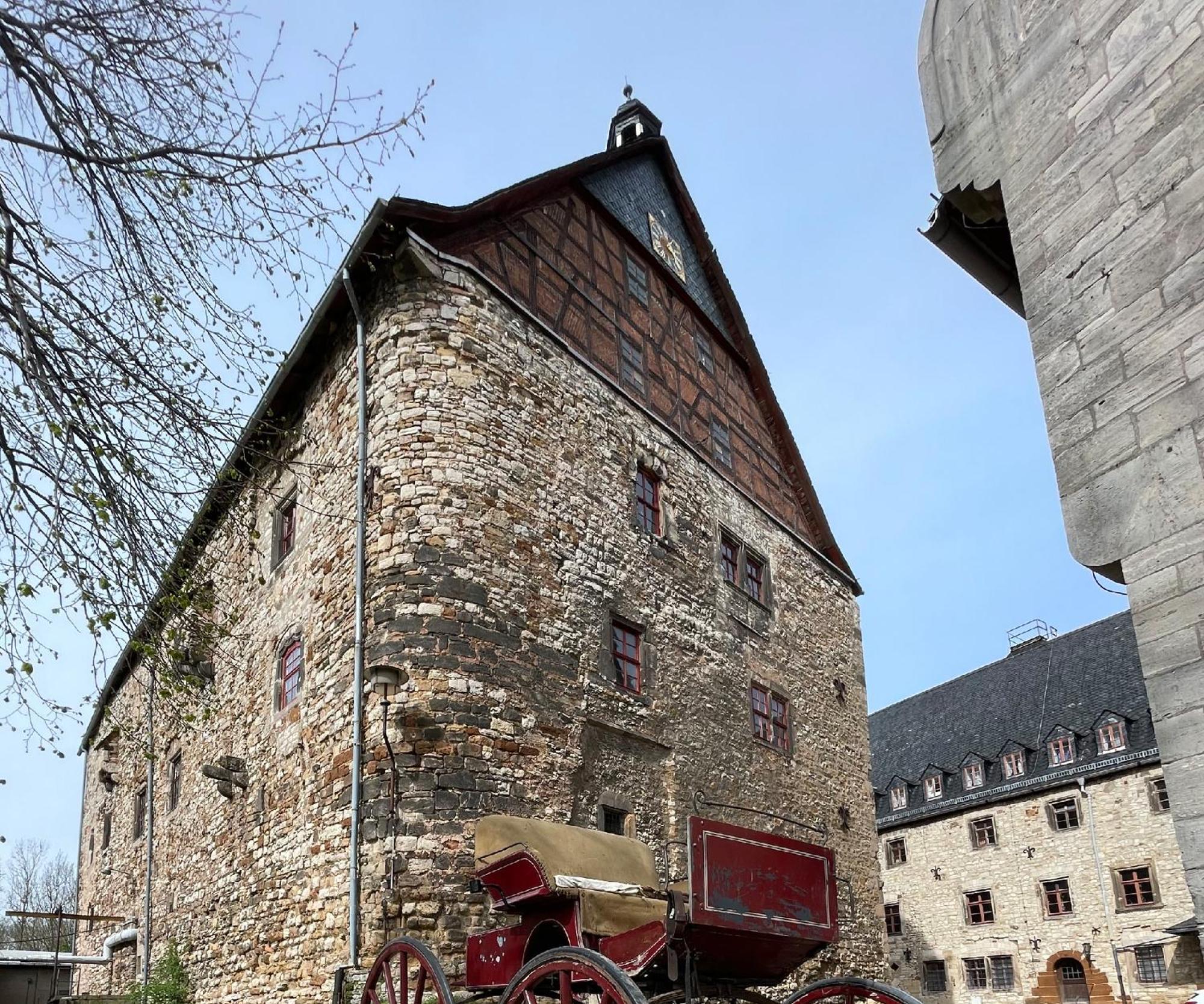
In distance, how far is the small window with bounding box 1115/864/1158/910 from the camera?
24625 mm

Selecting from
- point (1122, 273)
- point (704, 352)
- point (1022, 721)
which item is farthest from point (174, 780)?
point (1022, 721)

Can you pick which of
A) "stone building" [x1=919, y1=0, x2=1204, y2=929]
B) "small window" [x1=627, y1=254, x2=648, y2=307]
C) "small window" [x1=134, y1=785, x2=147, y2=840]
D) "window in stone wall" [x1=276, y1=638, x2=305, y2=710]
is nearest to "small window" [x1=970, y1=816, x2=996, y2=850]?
"small window" [x1=627, y1=254, x2=648, y2=307]

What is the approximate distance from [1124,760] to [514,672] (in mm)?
20519

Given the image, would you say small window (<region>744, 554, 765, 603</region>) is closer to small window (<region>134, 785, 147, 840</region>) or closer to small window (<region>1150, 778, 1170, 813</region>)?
small window (<region>134, 785, 147, 840</region>)

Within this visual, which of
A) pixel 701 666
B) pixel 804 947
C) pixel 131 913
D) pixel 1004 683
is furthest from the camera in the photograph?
pixel 1004 683

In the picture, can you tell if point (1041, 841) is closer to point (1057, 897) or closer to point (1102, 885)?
point (1057, 897)

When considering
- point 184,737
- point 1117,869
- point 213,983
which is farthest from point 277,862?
point 1117,869

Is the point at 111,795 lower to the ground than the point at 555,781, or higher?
higher

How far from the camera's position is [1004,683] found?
107 feet

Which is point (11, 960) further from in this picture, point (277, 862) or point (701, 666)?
point (701, 666)

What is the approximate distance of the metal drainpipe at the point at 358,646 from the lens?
9.55 metres

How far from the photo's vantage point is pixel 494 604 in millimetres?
11008

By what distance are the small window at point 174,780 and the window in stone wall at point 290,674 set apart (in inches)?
184

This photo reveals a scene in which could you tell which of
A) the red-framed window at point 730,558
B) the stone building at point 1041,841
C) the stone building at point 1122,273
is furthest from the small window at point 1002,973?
the stone building at point 1122,273
